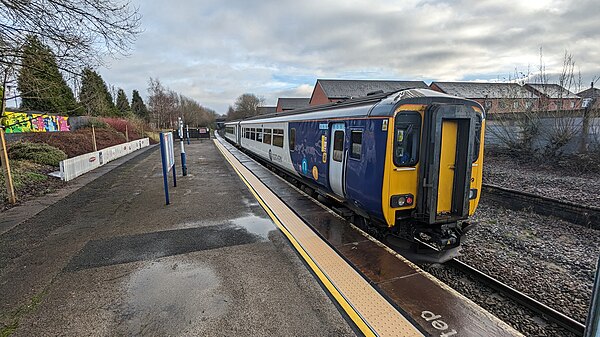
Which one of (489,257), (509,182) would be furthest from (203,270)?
(509,182)

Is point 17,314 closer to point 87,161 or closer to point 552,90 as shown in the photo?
point 87,161

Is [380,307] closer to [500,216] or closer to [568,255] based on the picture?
[568,255]

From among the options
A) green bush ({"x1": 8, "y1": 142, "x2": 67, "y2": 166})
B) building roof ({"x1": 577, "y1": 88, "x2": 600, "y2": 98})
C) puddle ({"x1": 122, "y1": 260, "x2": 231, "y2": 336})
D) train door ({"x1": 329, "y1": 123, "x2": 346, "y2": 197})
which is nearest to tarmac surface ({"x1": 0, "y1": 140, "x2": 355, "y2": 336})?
puddle ({"x1": 122, "y1": 260, "x2": 231, "y2": 336})

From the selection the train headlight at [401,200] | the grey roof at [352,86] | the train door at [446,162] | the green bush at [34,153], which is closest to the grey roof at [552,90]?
the train door at [446,162]

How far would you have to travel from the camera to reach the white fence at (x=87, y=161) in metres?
10.5

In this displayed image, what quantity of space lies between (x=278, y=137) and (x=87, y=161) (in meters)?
8.91

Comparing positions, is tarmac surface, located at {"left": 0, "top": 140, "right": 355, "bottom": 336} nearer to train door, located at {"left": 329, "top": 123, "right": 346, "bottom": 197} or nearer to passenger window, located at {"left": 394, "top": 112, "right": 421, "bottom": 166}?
train door, located at {"left": 329, "top": 123, "right": 346, "bottom": 197}

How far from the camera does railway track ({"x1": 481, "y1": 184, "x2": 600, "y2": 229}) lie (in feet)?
23.6

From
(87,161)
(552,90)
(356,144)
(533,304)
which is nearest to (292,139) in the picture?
(356,144)

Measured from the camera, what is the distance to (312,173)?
7574 mm

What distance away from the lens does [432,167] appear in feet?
14.6

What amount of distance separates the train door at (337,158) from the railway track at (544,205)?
6.44 meters

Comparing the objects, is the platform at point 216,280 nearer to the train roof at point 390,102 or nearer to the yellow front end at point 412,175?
the yellow front end at point 412,175

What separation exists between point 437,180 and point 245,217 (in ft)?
13.1
